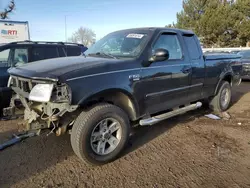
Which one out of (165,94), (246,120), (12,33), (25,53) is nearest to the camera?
(165,94)

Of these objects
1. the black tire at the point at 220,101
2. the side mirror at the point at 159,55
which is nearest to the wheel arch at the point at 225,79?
the black tire at the point at 220,101

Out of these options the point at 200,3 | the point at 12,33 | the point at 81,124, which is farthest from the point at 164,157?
the point at 200,3

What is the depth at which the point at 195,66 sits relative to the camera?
179 inches

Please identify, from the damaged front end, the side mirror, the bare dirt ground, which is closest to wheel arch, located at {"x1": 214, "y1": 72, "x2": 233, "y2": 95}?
the bare dirt ground

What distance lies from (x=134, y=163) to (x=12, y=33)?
11403 millimetres

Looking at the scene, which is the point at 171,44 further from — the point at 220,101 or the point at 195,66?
the point at 220,101

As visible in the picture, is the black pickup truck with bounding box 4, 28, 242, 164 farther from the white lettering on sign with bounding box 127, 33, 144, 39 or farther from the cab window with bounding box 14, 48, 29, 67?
the cab window with bounding box 14, 48, 29, 67

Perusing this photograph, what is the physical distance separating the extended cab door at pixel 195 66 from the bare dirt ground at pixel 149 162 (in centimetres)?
76

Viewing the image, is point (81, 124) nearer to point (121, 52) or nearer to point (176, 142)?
point (121, 52)

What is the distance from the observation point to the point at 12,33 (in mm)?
11859

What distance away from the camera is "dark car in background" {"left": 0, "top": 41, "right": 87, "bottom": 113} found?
4.86m

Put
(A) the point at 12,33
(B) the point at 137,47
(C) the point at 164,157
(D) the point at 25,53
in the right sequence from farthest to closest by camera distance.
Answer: (A) the point at 12,33 < (D) the point at 25,53 < (B) the point at 137,47 < (C) the point at 164,157

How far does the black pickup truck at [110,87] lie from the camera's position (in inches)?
111

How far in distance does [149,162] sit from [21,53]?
13.5 ft
